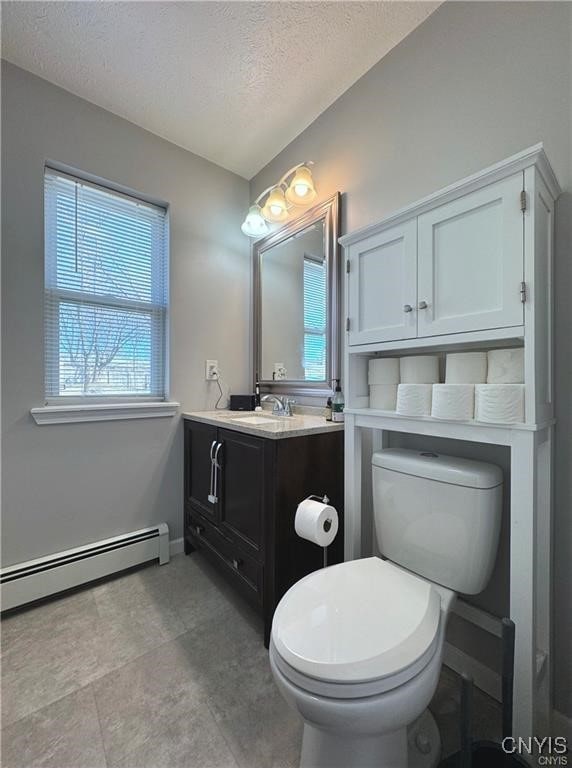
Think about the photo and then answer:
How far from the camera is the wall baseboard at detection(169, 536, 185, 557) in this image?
2002 millimetres

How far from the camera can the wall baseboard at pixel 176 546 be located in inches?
78.8

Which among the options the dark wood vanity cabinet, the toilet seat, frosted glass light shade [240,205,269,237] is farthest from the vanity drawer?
frosted glass light shade [240,205,269,237]

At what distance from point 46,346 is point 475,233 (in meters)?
1.93

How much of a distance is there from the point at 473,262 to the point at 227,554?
1593 millimetres

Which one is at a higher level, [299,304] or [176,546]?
[299,304]

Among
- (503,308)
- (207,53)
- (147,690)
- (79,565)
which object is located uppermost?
(207,53)

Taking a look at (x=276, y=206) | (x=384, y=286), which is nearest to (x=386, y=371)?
(x=384, y=286)

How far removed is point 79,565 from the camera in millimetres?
1650

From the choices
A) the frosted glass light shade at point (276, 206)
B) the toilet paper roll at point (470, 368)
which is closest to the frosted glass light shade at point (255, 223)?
the frosted glass light shade at point (276, 206)

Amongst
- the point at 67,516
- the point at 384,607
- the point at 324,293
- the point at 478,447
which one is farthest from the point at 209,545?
the point at 324,293

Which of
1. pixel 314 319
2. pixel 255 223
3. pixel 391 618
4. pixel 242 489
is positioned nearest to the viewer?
pixel 391 618

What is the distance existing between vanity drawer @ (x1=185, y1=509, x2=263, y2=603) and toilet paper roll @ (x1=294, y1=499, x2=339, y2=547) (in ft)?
1.08

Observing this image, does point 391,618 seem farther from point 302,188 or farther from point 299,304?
point 302,188

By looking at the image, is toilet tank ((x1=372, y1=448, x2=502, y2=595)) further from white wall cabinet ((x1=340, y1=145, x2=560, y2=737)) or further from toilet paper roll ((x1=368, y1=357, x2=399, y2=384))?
toilet paper roll ((x1=368, y1=357, x2=399, y2=384))
